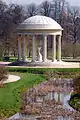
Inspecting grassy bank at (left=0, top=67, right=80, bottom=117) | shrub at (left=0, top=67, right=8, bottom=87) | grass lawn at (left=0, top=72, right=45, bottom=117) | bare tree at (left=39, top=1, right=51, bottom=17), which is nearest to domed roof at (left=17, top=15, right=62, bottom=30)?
grassy bank at (left=0, top=67, right=80, bottom=117)

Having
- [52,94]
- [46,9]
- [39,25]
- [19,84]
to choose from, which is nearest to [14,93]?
[52,94]

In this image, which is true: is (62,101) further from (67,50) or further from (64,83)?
(67,50)

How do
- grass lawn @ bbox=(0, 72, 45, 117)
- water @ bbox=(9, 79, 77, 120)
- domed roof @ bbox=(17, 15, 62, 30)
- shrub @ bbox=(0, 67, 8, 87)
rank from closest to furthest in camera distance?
water @ bbox=(9, 79, 77, 120)
grass lawn @ bbox=(0, 72, 45, 117)
shrub @ bbox=(0, 67, 8, 87)
domed roof @ bbox=(17, 15, 62, 30)

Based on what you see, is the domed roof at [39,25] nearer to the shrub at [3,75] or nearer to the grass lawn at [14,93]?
the grass lawn at [14,93]

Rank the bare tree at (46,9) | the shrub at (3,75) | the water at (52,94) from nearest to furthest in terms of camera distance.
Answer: the water at (52,94), the shrub at (3,75), the bare tree at (46,9)

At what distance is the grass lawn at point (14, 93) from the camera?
69.1ft

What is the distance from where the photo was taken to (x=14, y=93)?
25672mm

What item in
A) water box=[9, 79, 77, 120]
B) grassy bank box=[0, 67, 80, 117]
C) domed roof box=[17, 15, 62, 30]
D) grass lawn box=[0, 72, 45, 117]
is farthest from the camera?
domed roof box=[17, 15, 62, 30]

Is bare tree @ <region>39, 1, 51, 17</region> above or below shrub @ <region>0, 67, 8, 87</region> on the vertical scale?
below

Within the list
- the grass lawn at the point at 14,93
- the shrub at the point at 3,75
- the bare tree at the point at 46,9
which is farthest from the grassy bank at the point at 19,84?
the bare tree at the point at 46,9

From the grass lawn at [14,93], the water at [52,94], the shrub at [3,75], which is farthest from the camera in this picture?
the shrub at [3,75]

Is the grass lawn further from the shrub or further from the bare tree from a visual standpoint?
the bare tree

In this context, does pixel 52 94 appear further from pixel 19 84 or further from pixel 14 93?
pixel 19 84

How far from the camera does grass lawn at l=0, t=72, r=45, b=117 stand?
2106 cm
